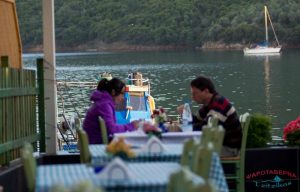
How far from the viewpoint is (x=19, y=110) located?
718 cm

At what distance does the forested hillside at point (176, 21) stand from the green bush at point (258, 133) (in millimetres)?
87796

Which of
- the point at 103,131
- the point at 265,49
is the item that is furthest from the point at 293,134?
the point at 265,49

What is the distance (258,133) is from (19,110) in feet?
7.36

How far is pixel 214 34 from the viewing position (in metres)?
107

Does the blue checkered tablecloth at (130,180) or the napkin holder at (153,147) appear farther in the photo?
the napkin holder at (153,147)

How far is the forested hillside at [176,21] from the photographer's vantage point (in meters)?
98.8

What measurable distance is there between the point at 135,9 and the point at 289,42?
79.1 feet

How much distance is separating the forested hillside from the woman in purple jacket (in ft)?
289

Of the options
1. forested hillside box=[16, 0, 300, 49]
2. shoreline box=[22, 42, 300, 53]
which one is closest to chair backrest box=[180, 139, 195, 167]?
forested hillside box=[16, 0, 300, 49]

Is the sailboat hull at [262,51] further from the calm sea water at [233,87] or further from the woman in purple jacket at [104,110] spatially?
the woman in purple jacket at [104,110]

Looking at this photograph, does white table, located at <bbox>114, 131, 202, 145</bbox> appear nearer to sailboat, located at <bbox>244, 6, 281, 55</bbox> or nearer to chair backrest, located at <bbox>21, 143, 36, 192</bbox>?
chair backrest, located at <bbox>21, 143, 36, 192</bbox>

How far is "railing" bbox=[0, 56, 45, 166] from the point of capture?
6.74m

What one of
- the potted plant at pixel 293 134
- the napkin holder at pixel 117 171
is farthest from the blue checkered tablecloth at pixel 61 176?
the potted plant at pixel 293 134

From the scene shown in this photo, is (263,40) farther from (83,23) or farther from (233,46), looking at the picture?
(83,23)
